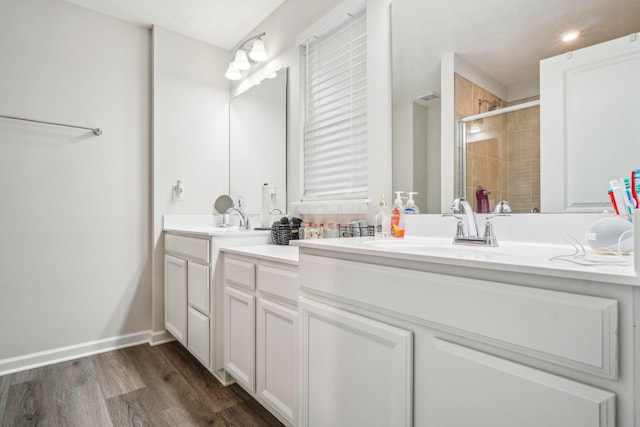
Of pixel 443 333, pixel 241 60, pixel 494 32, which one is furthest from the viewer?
pixel 241 60

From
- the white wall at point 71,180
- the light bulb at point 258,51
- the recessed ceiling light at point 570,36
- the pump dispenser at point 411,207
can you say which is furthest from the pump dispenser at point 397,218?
the white wall at point 71,180

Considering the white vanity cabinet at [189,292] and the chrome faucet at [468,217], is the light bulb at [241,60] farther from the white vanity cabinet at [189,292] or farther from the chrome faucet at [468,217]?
the chrome faucet at [468,217]

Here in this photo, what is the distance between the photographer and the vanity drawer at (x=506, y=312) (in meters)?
0.55

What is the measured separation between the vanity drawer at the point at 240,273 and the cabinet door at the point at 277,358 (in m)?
0.11

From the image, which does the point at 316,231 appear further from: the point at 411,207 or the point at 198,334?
the point at 198,334

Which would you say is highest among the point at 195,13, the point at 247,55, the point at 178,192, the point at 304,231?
the point at 195,13

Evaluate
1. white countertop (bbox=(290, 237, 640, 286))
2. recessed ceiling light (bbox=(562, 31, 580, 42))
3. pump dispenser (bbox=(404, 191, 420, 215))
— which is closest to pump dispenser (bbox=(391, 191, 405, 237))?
pump dispenser (bbox=(404, 191, 420, 215))

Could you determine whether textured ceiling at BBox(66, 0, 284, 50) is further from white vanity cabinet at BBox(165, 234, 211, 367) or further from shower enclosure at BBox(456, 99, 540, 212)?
shower enclosure at BBox(456, 99, 540, 212)

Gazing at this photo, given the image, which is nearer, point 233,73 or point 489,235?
point 489,235

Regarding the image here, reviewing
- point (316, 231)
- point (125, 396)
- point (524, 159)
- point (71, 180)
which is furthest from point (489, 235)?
point (71, 180)

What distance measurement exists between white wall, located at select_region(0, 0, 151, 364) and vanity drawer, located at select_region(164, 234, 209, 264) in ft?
0.96

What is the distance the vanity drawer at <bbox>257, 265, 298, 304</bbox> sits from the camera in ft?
4.28

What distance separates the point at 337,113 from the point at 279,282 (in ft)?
3.50

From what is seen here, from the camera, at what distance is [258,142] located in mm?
2574
